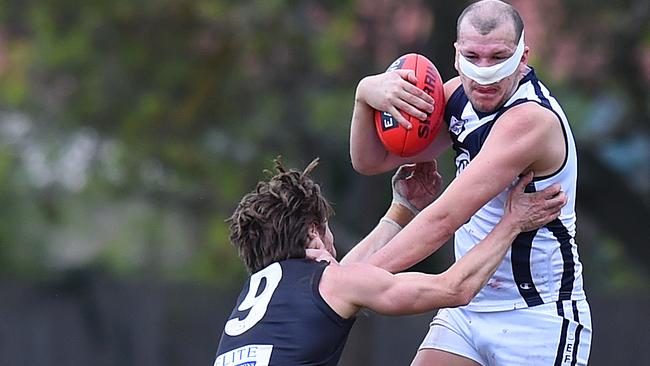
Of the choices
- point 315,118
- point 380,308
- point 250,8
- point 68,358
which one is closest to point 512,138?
point 380,308

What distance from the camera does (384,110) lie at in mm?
5766

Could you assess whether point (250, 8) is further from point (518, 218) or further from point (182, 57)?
point (518, 218)

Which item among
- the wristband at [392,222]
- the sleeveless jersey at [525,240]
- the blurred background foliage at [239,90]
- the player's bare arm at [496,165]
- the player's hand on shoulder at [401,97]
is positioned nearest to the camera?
the player's bare arm at [496,165]

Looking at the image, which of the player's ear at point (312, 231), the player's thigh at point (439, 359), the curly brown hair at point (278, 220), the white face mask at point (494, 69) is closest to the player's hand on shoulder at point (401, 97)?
the white face mask at point (494, 69)

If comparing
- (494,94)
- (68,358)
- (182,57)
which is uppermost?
(182,57)

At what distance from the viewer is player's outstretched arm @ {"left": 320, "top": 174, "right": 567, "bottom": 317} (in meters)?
5.25

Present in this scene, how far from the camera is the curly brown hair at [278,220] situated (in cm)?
543

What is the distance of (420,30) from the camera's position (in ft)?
51.8

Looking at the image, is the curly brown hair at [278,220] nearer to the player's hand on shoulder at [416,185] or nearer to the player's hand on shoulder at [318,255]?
the player's hand on shoulder at [318,255]

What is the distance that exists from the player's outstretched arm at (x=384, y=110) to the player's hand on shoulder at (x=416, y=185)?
117 millimetres

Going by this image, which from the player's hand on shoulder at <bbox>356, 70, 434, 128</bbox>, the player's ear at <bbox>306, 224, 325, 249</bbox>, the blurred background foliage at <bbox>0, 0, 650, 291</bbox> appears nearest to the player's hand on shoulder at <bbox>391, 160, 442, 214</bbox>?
the player's hand on shoulder at <bbox>356, 70, 434, 128</bbox>

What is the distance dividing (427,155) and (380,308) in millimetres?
1094

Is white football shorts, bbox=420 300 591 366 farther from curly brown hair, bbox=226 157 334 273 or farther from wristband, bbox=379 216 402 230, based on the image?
curly brown hair, bbox=226 157 334 273

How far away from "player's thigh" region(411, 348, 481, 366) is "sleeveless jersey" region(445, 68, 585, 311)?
239 millimetres
